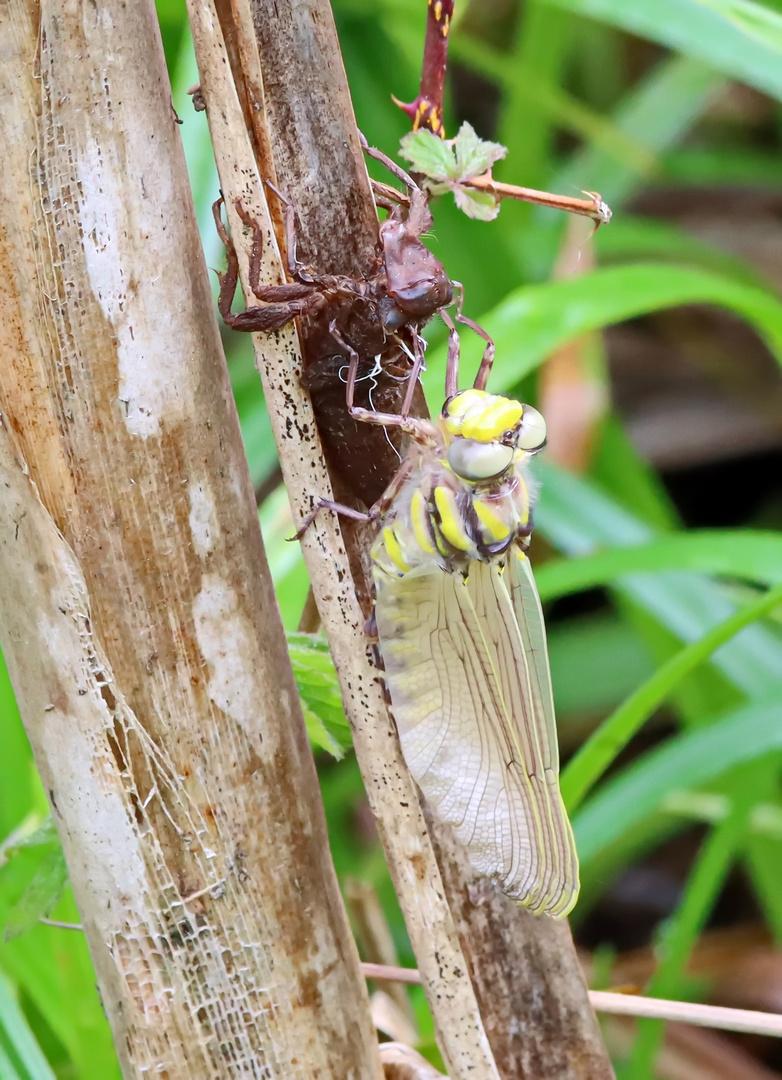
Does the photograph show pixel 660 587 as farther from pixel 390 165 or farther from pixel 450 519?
pixel 390 165

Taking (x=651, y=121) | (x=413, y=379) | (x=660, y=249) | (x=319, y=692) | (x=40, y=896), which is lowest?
(x=40, y=896)

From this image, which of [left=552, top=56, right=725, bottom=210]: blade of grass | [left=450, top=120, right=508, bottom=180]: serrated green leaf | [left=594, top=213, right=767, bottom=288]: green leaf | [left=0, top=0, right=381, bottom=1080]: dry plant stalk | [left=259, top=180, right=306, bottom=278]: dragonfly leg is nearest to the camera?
[left=0, top=0, right=381, bottom=1080]: dry plant stalk

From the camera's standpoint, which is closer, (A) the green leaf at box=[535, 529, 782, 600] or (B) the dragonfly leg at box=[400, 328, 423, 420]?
(B) the dragonfly leg at box=[400, 328, 423, 420]

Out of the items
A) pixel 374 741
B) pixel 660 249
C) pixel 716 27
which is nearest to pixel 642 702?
pixel 374 741

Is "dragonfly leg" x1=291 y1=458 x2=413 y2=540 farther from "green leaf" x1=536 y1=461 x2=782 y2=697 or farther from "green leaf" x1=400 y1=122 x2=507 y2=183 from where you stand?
"green leaf" x1=536 y1=461 x2=782 y2=697

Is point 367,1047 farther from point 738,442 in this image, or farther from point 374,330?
point 738,442

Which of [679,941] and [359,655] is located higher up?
[359,655]

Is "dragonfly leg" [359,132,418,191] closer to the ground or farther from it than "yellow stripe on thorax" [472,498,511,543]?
farther from it

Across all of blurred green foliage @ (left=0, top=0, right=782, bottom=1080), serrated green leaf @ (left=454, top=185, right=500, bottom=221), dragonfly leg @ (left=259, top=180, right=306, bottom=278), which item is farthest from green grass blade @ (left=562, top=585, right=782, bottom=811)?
dragonfly leg @ (left=259, top=180, right=306, bottom=278)
